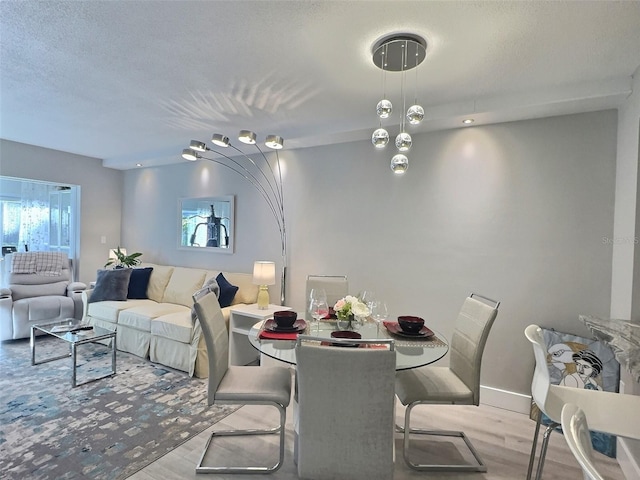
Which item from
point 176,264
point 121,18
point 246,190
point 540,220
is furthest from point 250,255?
point 540,220

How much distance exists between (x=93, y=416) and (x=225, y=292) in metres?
1.61

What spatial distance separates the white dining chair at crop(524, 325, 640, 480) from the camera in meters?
1.41

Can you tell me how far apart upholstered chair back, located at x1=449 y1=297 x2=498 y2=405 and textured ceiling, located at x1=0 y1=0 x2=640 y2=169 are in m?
1.61

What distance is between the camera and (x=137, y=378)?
3217 mm

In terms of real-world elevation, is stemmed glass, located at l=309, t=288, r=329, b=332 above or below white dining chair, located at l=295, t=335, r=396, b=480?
above

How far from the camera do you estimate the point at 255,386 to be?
2.04 metres

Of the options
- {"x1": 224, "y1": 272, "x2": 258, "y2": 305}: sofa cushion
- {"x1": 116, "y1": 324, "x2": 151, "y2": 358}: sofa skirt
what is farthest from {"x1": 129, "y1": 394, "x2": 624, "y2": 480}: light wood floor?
{"x1": 116, "y1": 324, "x2": 151, "y2": 358}: sofa skirt

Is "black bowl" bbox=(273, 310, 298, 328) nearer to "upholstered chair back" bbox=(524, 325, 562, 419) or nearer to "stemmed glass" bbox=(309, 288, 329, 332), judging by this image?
"stemmed glass" bbox=(309, 288, 329, 332)

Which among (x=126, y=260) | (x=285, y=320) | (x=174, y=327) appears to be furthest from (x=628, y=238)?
(x=126, y=260)

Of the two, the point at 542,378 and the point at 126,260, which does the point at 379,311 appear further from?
the point at 126,260

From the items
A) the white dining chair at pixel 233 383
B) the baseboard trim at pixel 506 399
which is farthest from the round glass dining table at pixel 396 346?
the baseboard trim at pixel 506 399

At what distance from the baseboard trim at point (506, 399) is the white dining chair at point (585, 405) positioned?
126 cm

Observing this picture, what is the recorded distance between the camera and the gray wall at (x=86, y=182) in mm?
4531

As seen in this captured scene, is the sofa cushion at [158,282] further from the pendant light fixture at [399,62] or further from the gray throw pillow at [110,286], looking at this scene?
the pendant light fixture at [399,62]
